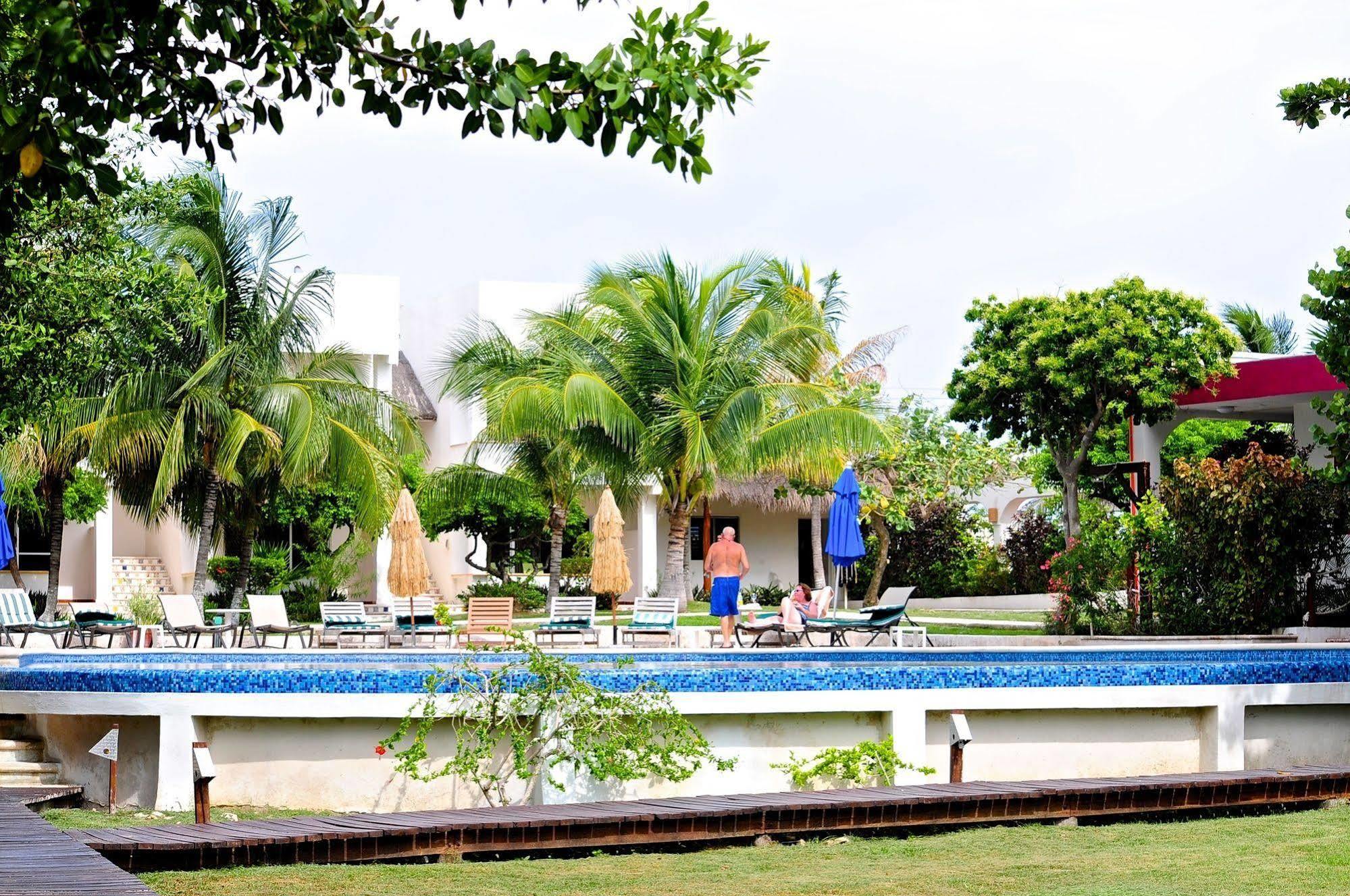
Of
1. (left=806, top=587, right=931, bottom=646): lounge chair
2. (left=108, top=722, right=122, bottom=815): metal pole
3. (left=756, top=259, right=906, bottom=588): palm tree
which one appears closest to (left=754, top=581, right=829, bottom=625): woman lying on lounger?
(left=806, top=587, right=931, bottom=646): lounge chair

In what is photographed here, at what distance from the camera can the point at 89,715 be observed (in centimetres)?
948

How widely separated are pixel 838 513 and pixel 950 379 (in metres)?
6.00

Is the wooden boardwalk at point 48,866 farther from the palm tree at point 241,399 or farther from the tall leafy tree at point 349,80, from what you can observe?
the palm tree at point 241,399

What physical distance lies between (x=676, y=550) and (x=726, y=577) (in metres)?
6.04

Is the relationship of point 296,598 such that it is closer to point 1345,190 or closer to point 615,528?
point 615,528

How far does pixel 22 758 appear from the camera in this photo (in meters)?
10.2

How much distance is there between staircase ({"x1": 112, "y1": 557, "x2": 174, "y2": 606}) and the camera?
29.3 metres

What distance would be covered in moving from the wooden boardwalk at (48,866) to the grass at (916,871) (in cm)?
51

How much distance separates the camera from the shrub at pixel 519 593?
29.5 meters

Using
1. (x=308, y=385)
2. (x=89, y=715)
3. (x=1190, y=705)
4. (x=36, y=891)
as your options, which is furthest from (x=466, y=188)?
(x=36, y=891)

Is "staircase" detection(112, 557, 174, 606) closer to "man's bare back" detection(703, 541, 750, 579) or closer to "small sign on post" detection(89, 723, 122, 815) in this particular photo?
"man's bare back" detection(703, 541, 750, 579)

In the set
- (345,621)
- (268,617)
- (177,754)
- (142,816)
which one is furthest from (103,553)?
(142,816)

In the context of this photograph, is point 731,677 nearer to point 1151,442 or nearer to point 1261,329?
point 1151,442

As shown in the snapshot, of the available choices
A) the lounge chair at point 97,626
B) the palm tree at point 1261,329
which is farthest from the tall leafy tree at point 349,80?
the palm tree at point 1261,329
